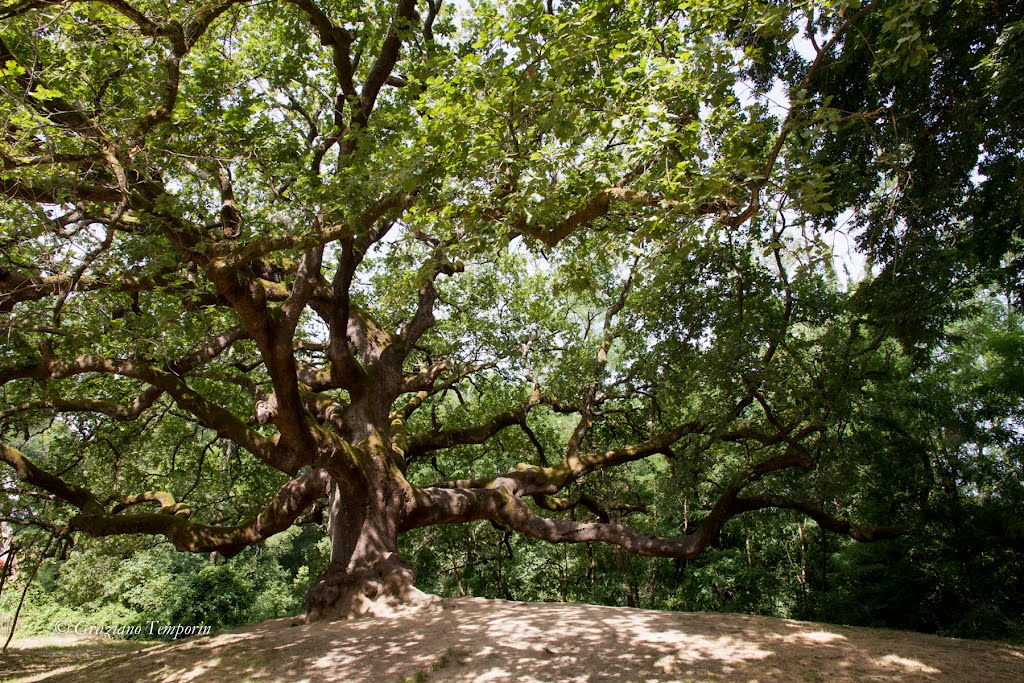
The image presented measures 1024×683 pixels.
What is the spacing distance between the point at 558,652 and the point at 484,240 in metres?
3.66

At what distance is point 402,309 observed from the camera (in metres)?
11.8

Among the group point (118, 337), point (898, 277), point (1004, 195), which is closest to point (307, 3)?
point (118, 337)

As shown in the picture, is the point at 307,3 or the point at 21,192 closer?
the point at 21,192

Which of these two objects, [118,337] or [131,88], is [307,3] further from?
[118,337]

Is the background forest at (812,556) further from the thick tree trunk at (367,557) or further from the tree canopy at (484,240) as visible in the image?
the thick tree trunk at (367,557)

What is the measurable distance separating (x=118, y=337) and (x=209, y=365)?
254cm

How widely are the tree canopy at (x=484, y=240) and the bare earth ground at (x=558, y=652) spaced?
121 cm

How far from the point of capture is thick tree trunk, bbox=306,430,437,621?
283 inches

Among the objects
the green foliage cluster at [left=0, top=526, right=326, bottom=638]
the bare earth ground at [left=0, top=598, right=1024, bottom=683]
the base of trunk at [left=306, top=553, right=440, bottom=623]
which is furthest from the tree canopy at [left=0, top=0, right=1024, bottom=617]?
the green foliage cluster at [left=0, top=526, right=326, bottom=638]

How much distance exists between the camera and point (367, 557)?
7688 millimetres

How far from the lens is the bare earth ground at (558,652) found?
15.9 ft

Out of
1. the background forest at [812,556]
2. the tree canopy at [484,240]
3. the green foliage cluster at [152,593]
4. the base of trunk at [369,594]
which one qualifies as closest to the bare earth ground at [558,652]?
the base of trunk at [369,594]

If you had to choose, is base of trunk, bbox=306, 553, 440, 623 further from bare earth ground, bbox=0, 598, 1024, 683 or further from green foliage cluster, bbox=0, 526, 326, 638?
green foliage cluster, bbox=0, 526, 326, 638

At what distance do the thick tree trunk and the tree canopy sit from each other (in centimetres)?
4
